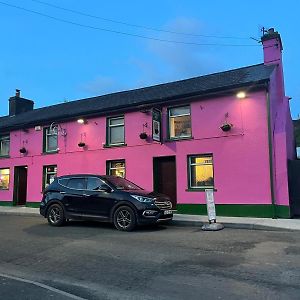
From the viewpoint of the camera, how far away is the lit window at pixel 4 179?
74.2ft

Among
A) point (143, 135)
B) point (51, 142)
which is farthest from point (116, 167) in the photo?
point (51, 142)

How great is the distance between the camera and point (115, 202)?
12.2 metres

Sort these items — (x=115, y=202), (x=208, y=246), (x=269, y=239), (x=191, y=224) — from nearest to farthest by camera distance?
1. (x=208, y=246)
2. (x=269, y=239)
3. (x=115, y=202)
4. (x=191, y=224)

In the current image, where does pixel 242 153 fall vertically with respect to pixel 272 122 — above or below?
below

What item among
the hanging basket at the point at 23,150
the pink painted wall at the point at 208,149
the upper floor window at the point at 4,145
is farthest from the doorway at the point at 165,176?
the upper floor window at the point at 4,145

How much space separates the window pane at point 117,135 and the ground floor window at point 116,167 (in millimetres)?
971

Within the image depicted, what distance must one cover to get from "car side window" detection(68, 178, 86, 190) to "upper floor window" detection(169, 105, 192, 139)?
515 centimetres

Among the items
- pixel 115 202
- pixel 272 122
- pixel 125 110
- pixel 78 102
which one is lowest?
pixel 115 202

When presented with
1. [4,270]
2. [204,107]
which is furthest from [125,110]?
[4,270]

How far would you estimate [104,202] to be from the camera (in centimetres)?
1247

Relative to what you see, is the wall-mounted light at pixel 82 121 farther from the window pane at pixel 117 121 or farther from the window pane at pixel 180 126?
the window pane at pixel 180 126

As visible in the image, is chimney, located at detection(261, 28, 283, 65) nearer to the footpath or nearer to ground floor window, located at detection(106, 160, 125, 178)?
the footpath

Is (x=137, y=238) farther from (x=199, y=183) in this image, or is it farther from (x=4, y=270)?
Result: (x=199, y=183)

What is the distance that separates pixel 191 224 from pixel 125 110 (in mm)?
7054
